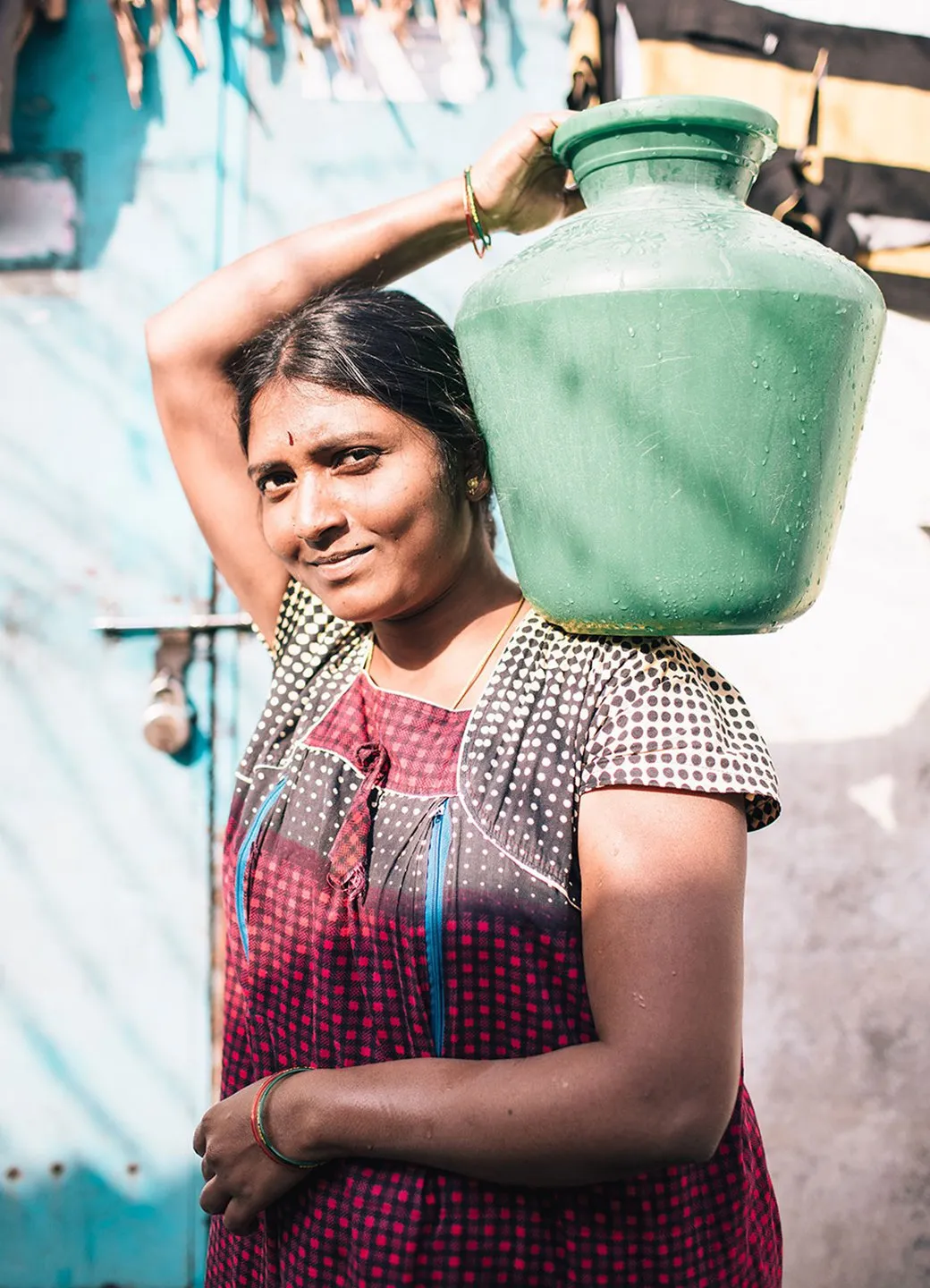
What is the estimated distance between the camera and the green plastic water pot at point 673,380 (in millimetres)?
1075

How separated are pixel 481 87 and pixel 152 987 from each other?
2104mm

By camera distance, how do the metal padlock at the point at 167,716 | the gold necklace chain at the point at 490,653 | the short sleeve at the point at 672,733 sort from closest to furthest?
the short sleeve at the point at 672,733, the gold necklace chain at the point at 490,653, the metal padlock at the point at 167,716

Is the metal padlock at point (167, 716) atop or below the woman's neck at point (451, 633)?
below

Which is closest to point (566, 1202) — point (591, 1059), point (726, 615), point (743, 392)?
point (591, 1059)

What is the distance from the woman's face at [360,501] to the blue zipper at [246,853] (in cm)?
27

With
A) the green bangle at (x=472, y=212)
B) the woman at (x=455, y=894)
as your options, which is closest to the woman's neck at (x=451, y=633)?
the woman at (x=455, y=894)

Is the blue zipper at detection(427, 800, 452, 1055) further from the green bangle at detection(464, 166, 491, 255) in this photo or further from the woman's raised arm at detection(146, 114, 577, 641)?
the green bangle at detection(464, 166, 491, 255)

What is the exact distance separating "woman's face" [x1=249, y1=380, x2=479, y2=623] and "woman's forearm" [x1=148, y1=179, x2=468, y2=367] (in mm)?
259

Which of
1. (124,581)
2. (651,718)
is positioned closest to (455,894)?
(651,718)

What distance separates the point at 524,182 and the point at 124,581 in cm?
145

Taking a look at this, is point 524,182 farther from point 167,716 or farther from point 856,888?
point 856,888

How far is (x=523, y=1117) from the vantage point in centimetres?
116

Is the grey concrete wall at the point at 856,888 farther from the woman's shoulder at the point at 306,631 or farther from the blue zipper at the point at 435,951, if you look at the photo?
the blue zipper at the point at 435,951


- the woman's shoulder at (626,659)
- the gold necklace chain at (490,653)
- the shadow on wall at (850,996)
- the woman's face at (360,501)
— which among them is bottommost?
the shadow on wall at (850,996)
